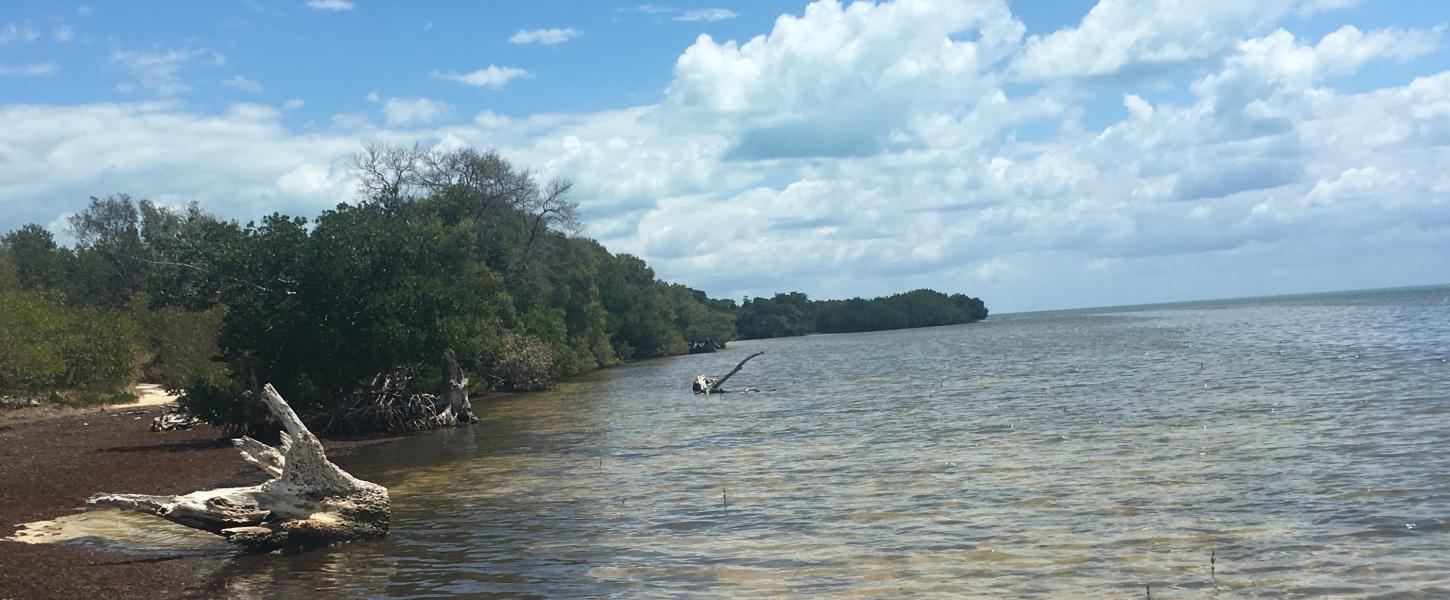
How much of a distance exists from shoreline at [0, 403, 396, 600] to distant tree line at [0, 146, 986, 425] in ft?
7.23

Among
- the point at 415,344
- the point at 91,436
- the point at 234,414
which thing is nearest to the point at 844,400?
the point at 415,344

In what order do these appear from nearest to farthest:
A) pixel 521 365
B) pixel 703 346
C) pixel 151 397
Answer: pixel 151 397 → pixel 521 365 → pixel 703 346

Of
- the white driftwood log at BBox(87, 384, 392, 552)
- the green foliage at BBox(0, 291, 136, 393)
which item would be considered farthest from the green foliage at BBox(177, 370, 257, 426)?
the white driftwood log at BBox(87, 384, 392, 552)

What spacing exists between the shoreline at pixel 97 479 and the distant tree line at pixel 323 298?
7.23 ft

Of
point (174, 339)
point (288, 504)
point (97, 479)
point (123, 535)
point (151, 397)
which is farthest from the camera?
point (174, 339)

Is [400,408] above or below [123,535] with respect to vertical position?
above

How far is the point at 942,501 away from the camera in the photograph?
16.5 metres

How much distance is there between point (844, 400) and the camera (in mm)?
39125

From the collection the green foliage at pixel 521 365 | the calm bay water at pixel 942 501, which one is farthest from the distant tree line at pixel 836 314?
the calm bay water at pixel 942 501

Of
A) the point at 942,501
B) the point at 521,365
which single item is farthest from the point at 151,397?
the point at 942,501

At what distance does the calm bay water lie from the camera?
1193 centimetres

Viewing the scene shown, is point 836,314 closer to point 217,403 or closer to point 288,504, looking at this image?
point 217,403

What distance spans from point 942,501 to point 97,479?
52.5 ft

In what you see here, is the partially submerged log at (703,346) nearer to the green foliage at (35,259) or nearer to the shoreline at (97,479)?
the green foliage at (35,259)
